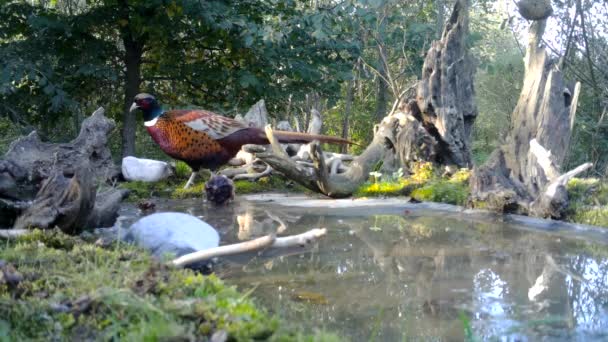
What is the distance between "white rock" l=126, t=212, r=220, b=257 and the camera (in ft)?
12.0

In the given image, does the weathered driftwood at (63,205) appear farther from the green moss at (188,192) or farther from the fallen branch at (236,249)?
the green moss at (188,192)

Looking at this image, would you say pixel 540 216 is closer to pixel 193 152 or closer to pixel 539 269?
pixel 539 269

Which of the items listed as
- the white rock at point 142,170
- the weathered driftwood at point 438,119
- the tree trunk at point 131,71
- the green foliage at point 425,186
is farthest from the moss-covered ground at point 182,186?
the tree trunk at point 131,71

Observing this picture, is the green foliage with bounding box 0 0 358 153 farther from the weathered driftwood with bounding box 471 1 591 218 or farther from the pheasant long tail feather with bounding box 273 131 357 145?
the weathered driftwood with bounding box 471 1 591 218

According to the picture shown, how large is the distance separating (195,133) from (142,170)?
1159mm

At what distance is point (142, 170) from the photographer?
7.49 metres

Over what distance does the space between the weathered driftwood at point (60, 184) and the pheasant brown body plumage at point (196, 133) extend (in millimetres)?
633

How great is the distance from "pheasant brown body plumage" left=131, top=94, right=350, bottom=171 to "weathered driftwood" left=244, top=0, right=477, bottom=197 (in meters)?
0.38

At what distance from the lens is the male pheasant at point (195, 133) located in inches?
263

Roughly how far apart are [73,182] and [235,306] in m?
2.09

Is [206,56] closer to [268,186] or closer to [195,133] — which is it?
[268,186]

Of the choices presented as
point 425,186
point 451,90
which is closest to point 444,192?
point 425,186

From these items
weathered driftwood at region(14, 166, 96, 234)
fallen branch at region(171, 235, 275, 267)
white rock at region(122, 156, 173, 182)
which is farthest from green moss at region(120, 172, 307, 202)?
→ fallen branch at region(171, 235, 275, 267)

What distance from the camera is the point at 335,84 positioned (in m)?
9.95
